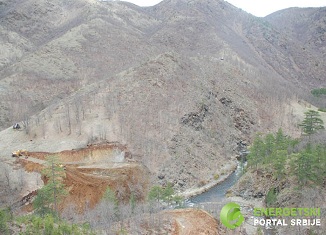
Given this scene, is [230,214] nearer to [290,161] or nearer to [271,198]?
[271,198]

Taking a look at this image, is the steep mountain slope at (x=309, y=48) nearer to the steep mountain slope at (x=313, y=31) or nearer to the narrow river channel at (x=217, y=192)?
the steep mountain slope at (x=313, y=31)

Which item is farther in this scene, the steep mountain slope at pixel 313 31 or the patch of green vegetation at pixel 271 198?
the steep mountain slope at pixel 313 31

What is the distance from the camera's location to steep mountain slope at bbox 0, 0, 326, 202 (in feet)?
192

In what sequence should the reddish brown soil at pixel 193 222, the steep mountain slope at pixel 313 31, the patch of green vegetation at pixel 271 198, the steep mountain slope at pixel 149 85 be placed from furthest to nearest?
1. the steep mountain slope at pixel 313 31
2. the steep mountain slope at pixel 149 85
3. the patch of green vegetation at pixel 271 198
4. the reddish brown soil at pixel 193 222

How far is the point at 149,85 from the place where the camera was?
70625 millimetres

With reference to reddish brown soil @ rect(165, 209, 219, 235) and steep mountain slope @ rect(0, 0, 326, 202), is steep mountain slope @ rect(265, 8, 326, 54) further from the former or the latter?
reddish brown soil @ rect(165, 209, 219, 235)

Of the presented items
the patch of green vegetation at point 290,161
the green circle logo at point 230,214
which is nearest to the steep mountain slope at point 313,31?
the patch of green vegetation at point 290,161

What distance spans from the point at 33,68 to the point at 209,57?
1719 inches

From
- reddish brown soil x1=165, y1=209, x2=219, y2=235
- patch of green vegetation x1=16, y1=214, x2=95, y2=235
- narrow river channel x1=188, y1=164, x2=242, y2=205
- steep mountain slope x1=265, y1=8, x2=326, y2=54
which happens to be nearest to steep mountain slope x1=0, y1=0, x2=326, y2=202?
narrow river channel x1=188, y1=164, x2=242, y2=205

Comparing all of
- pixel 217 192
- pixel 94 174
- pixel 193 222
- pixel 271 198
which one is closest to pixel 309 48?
pixel 217 192

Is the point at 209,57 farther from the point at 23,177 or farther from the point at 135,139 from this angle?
the point at 23,177

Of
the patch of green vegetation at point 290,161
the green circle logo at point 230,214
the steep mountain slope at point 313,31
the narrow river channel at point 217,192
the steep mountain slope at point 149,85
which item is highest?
the steep mountain slope at point 313,31

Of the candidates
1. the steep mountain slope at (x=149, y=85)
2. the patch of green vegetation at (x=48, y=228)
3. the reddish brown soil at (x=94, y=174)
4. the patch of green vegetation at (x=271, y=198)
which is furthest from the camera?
the steep mountain slope at (x=149, y=85)

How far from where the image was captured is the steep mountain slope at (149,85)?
2302 inches
